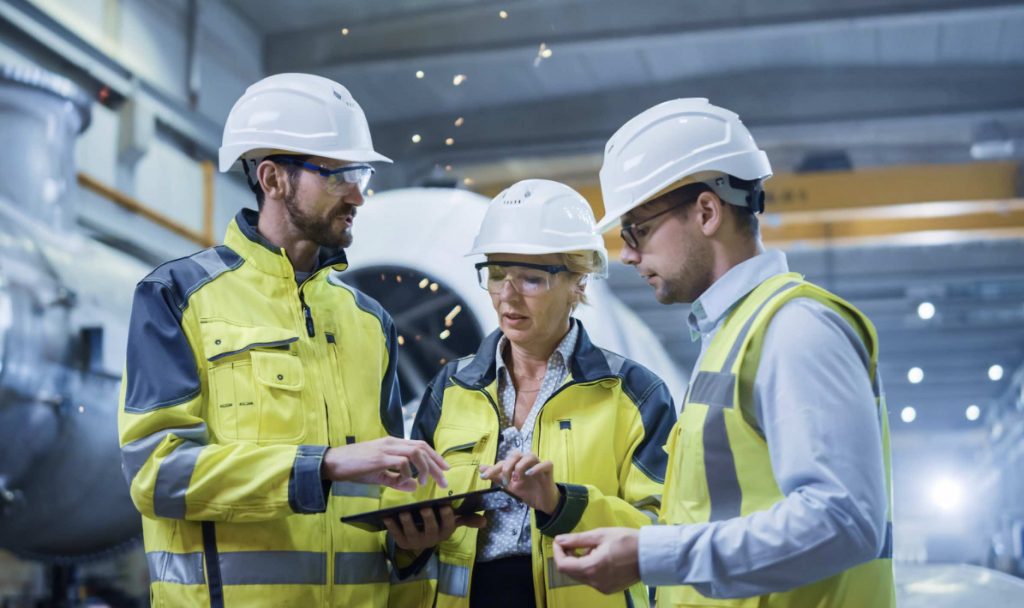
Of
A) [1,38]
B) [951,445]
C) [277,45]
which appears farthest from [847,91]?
[951,445]

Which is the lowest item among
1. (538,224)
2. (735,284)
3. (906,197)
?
(735,284)

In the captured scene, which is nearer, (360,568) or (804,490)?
(804,490)

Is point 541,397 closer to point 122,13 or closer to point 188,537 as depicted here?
point 188,537

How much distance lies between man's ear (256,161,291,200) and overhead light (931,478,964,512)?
44.4 ft

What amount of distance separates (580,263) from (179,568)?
1.22 metres

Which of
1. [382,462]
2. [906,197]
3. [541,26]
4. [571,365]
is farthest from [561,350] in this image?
[906,197]

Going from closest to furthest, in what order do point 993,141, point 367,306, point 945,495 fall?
point 367,306
point 993,141
point 945,495

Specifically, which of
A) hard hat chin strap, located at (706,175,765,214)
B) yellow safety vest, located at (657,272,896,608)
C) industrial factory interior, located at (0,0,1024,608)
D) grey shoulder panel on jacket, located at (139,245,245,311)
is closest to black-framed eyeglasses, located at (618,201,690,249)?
industrial factory interior, located at (0,0,1024,608)

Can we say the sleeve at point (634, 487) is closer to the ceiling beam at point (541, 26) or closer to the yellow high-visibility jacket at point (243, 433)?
the yellow high-visibility jacket at point (243, 433)

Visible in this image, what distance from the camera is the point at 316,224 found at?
8.68 ft

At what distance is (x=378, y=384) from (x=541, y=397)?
0.39m

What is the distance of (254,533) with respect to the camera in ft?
7.82

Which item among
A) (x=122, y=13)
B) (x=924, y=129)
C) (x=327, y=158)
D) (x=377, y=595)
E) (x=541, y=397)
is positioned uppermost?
(x=122, y=13)

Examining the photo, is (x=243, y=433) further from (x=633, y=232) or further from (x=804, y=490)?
(x=804, y=490)
